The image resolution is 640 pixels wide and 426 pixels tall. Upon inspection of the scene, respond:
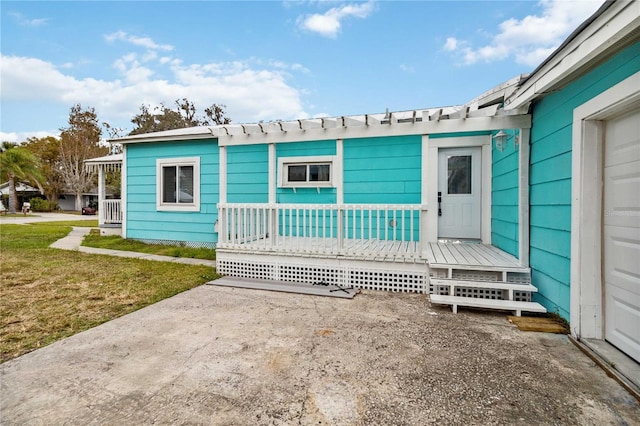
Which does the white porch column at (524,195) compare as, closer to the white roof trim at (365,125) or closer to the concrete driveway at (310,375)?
the white roof trim at (365,125)

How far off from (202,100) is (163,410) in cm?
2608

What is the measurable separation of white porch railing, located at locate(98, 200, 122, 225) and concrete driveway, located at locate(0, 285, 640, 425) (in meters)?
7.82

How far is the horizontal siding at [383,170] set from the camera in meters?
5.50

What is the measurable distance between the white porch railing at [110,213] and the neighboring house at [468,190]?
1876 millimetres

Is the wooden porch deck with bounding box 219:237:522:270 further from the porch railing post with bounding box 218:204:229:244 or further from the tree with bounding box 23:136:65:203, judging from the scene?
the tree with bounding box 23:136:65:203

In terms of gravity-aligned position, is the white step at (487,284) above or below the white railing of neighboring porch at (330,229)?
below

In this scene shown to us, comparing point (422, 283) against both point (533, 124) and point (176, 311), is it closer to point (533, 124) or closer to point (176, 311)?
point (533, 124)

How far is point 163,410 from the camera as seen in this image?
169cm

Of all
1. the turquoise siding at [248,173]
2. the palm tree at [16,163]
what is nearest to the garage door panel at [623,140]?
the turquoise siding at [248,173]

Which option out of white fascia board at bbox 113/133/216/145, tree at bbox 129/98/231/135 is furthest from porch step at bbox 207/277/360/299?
tree at bbox 129/98/231/135

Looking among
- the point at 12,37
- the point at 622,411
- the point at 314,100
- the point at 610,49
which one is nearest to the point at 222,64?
the point at 314,100

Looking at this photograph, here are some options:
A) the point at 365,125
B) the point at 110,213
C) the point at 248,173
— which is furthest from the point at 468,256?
the point at 110,213

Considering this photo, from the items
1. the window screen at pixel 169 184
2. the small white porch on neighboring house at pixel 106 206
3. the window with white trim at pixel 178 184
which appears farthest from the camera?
the small white porch on neighboring house at pixel 106 206

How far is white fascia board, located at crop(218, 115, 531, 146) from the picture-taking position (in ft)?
12.0
